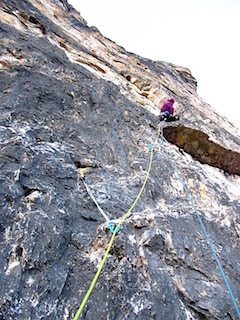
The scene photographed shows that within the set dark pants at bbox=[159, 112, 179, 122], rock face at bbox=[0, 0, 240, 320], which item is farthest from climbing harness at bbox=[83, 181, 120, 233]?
dark pants at bbox=[159, 112, 179, 122]

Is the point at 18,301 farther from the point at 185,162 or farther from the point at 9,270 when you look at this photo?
the point at 185,162

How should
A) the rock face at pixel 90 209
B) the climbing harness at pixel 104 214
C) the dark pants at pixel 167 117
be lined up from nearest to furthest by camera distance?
the rock face at pixel 90 209, the climbing harness at pixel 104 214, the dark pants at pixel 167 117

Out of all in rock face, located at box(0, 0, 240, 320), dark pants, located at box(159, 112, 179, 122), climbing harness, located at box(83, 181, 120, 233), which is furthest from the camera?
dark pants, located at box(159, 112, 179, 122)

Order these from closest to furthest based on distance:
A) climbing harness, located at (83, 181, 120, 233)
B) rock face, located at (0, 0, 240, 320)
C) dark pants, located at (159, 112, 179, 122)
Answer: rock face, located at (0, 0, 240, 320)
climbing harness, located at (83, 181, 120, 233)
dark pants, located at (159, 112, 179, 122)

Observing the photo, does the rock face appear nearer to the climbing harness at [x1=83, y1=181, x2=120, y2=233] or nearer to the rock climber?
the climbing harness at [x1=83, y1=181, x2=120, y2=233]

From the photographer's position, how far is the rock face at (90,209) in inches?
93.4

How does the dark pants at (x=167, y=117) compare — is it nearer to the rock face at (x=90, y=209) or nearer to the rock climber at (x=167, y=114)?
the rock climber at (x=167, y=114)

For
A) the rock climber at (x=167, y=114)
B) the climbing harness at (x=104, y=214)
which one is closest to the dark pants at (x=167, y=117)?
the rock climber at (x=167, y=114)

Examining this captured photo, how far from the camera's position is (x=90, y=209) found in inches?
128

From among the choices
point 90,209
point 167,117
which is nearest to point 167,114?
point 167,117

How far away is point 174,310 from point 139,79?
8.62 m

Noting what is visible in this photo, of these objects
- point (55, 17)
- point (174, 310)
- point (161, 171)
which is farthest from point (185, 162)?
point (55, 17)

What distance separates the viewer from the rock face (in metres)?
2.37

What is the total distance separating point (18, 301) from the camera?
2078 millimetres
